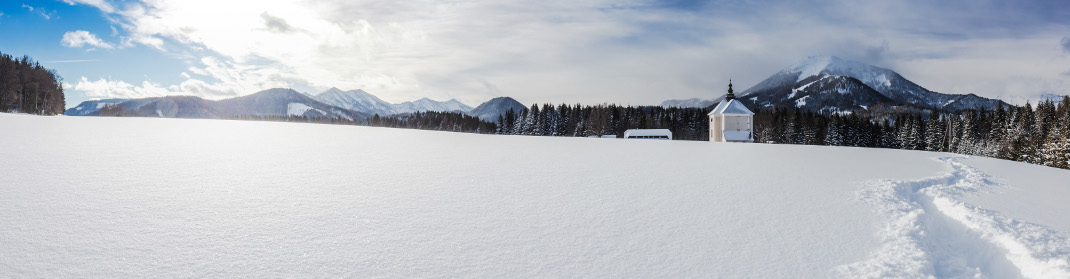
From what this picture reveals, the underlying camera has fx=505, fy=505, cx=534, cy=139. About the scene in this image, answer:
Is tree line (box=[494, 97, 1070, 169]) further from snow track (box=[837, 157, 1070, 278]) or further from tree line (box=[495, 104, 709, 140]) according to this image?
snow track (box=[837, 157, 1070, 278])

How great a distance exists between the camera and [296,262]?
245 inches

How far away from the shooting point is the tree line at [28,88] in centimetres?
7875

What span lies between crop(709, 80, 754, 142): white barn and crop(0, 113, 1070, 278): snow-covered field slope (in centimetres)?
4352

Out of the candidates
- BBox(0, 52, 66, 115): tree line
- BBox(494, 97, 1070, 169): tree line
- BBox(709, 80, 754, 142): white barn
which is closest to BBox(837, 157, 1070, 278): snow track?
BBox(709, 80, 754, 142): white barn

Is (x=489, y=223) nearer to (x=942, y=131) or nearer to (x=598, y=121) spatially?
(x=598, y=121)

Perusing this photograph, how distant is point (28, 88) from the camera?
3275 inches

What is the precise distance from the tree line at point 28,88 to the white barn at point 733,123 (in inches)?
3955

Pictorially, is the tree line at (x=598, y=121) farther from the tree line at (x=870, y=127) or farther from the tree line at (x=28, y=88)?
the tree line at (x=28, y=88)

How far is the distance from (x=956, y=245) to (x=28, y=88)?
11777 centimetres

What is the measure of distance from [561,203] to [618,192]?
6.66 ft

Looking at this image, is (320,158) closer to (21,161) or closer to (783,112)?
(21,161)

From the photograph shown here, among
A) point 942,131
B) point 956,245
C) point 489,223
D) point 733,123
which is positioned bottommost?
point 956,245

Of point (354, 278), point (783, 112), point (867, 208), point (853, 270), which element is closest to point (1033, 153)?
point (783, 112)

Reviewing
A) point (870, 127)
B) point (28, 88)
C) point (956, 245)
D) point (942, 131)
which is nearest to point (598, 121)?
point (870, 127)
